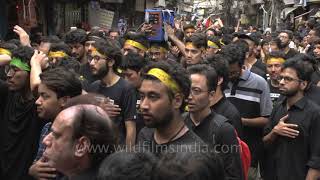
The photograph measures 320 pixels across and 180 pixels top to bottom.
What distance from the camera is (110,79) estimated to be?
5715 millimetres

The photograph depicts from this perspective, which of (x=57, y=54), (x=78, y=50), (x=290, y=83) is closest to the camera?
(x=290, y=83)

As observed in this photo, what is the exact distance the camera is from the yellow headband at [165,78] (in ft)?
12.6

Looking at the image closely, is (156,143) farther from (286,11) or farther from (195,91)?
(286,11)

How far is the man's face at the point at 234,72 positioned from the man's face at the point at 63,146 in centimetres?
366

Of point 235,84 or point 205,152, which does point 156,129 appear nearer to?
point 205,152

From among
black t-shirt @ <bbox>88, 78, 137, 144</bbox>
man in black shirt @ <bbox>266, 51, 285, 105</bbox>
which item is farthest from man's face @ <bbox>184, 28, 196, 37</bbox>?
black t-shirt @ <bbox>88, 78, 137, 144</bbox>

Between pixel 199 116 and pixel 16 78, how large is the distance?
1.85 m

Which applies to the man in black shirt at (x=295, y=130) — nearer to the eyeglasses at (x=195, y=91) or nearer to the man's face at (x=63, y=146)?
the eyeglasses at (x=195, y=91)

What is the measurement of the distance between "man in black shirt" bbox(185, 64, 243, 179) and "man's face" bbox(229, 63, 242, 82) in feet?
5.60

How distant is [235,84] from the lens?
20.7 ft

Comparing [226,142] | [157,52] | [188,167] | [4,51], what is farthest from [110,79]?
[188,167]

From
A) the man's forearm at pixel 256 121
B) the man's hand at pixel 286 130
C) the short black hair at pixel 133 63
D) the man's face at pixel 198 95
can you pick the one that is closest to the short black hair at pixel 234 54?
the man's forearm at pixel 256 121

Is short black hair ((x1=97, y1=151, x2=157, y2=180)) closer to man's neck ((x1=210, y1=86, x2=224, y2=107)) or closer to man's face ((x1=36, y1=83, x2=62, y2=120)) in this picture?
man's face ((x1=36, y1=83, x2=62, y2=120))

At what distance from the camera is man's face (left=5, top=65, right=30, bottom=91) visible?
5.01 metres
